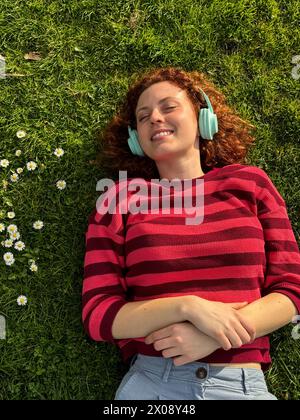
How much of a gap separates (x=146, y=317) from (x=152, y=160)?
4.09 ft

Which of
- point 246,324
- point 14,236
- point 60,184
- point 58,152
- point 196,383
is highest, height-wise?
point 58,152

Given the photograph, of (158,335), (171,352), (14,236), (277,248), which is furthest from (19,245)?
(277,248)

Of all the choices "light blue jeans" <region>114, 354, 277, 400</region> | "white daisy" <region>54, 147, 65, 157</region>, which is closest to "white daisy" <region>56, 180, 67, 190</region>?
"white daisy" <region>54, 147, 65, 157</region>

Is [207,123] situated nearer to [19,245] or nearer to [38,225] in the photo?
[38,225]

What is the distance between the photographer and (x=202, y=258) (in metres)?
3.13

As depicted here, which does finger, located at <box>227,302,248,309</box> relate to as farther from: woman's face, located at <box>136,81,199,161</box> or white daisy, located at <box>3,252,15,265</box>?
white daisy, located at <box>3,252,15,265</box>

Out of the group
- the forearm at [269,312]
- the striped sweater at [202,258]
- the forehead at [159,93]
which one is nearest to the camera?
the forearm at [269,312]

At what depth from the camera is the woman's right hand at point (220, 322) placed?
2891 mm

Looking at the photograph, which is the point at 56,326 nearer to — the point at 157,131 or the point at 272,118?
the point at 157,131

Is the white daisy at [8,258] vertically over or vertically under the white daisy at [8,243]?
under

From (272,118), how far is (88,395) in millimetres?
2526

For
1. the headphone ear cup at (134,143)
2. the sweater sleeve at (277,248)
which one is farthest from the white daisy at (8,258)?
the sweater sleeve at (277,248)

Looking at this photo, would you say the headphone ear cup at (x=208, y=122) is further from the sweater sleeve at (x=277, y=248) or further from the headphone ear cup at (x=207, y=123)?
the sweater sleeve at (x=277, y=248)

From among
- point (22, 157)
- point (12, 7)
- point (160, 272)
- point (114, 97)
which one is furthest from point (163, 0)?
point (160, 272)
